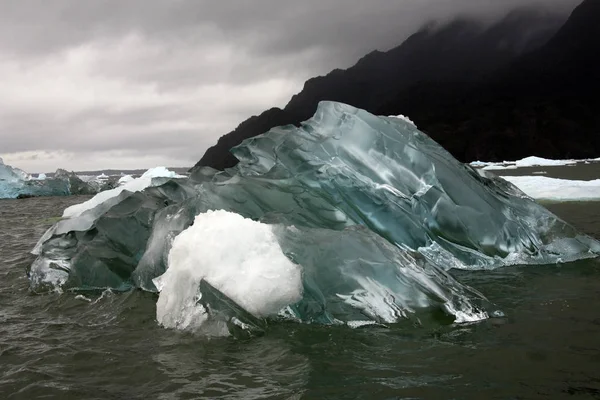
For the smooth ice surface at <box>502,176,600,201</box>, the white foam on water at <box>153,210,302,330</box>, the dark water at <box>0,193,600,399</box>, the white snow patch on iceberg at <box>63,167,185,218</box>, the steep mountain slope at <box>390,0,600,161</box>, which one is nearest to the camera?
the dark water at <box>0,193,600,399</box>

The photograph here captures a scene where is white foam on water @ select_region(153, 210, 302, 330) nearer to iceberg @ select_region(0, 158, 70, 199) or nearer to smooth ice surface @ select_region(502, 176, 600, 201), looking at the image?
smooth ice surface @ select_region(502, 176, 600, 201)

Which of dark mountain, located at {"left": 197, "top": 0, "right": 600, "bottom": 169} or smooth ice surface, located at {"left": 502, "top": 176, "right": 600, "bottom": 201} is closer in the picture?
smooth ice surface, located at {"left": 502, "top": 176, "right": 600, "bottom": 201}

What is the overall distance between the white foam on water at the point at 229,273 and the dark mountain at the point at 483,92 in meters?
99.9

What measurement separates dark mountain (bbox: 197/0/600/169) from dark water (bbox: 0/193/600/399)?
99926 mm

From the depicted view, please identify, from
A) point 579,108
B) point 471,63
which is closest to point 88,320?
point 579,108

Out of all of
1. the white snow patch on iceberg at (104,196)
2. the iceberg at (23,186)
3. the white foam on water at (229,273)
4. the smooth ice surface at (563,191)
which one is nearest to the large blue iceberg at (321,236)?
the white foam on water at (229,273)

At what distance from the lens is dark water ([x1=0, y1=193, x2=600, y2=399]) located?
3504 millimetres

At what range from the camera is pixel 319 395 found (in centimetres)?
342

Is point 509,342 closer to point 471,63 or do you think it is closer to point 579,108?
point 579,108

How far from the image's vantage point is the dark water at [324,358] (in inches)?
138

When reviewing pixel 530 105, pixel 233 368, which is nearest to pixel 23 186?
pixel 233 368

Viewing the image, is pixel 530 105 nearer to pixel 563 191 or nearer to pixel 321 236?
pixel 563 191

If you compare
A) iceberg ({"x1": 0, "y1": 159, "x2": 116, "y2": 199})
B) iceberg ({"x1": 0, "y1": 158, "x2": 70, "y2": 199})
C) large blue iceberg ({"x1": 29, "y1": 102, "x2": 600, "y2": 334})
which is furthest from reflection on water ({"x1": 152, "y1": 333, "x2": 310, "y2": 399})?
iceberg ({"x1": 0, "y1": 158, "x2": 70, "y2": 199})

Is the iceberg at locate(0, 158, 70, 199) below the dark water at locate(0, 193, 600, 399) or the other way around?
the other way around
